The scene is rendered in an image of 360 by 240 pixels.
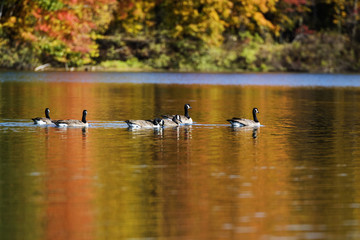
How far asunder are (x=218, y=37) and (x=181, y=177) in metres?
67.8

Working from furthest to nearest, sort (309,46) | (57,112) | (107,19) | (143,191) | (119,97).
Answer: (309,46) → (107,19) → (119,97) → (57,112) → (143,191)

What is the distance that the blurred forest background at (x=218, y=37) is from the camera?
82875 mm

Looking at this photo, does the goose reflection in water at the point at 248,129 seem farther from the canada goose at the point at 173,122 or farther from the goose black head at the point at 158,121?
the goose black head at the point at 158,121

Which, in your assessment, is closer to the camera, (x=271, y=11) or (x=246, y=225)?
(x=246, y=225)

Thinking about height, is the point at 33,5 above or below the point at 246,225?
above

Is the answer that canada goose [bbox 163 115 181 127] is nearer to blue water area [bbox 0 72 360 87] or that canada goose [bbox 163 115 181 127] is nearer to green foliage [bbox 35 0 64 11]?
blue water area [bbox 0 72 360 87]

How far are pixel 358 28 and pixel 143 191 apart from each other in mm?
76256

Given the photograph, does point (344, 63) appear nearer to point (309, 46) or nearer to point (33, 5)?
point (309, 46)

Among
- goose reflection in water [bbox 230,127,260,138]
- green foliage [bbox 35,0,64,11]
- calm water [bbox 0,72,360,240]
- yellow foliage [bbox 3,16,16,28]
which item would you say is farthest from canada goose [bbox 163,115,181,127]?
yellow foliage [bbox 3,16,16,28]

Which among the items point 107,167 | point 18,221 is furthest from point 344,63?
point 18,221

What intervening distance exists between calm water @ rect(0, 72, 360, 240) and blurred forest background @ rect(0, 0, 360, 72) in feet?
151

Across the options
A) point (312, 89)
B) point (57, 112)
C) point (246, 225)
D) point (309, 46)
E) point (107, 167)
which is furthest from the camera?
point (309, 46)

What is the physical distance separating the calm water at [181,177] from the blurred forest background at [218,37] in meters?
46.1

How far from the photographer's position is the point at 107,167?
18672mm
